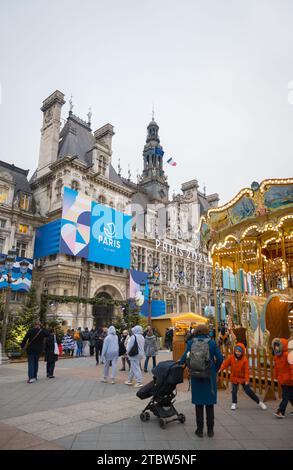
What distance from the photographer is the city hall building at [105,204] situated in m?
27.5

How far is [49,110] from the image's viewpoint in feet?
111

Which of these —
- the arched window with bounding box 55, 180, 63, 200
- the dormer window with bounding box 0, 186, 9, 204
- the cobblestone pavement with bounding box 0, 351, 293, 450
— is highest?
the arched window with bounding box 55, 180, 63, 200

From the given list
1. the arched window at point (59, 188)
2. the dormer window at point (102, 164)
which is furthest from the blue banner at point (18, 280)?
the dormer window at point (102, 164)

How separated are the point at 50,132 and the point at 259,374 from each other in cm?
3067

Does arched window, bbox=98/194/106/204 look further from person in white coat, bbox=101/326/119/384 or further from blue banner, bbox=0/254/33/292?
person in white coat, bbox=101/326/119/384

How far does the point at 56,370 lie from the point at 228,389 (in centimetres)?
706

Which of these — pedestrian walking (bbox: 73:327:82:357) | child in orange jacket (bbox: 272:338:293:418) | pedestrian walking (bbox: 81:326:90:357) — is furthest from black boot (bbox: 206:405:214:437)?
pedestrian walking (bbox: 81:326:90:357)

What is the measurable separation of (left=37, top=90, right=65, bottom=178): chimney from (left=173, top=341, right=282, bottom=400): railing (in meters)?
25.9

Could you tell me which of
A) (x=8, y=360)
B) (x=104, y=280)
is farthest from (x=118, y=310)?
(x=8, y=360)

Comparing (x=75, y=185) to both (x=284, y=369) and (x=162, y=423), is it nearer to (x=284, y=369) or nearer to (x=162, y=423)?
(x=284, y=369)

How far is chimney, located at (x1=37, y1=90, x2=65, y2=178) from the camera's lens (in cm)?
3194

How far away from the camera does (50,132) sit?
3253cm

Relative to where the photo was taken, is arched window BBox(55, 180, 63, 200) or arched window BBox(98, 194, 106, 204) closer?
arched window BBox(55, 180, 63, 200)

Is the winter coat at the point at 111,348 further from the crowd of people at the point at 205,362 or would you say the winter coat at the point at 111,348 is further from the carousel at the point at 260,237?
the carousel at the point at 260,237
